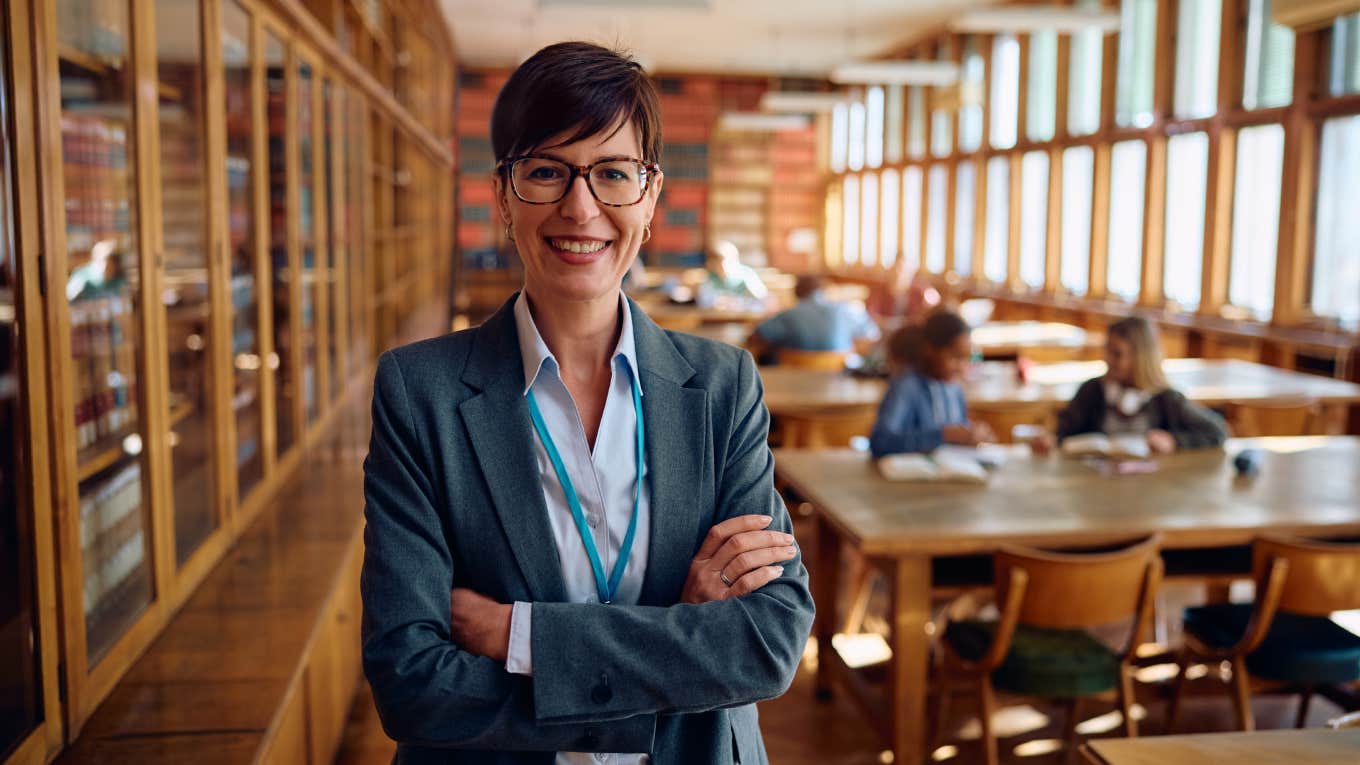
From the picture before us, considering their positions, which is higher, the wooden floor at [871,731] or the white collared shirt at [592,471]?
the white collared shirt at [592,471]

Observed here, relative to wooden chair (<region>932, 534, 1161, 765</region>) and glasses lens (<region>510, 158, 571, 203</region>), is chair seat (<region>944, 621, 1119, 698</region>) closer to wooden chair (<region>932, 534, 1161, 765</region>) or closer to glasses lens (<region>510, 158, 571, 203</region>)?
wooden chair (<region>932, 534, 1161, 765</region>)

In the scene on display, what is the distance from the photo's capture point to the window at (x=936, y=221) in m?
14.0

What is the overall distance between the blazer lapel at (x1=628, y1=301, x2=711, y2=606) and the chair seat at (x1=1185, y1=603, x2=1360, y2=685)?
2.37 meters

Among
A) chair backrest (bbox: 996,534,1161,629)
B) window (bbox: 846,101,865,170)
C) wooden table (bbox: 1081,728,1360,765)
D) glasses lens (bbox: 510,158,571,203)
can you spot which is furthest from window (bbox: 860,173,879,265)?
glasses lens (bbox: 510,158,571,203)

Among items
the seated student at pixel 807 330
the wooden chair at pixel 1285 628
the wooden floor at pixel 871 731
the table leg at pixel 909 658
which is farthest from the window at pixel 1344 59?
the table leg at pixel 909 658

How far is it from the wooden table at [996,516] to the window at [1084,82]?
277 inches

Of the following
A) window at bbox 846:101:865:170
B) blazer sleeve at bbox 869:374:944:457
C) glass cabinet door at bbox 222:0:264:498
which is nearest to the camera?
blazer sleeve at bbox 869:374:944:457

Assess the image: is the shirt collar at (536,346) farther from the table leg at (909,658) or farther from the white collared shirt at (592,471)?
the table leg at (909,658)

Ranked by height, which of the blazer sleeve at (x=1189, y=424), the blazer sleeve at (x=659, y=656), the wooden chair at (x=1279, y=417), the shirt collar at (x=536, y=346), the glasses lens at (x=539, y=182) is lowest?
the wooden chair at (x=1279, y=417)

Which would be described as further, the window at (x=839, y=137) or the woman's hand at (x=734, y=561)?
the window at (x=839, y=137)

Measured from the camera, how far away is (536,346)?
1.33 metres

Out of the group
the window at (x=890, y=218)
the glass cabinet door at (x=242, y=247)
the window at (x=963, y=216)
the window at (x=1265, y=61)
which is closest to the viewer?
the glass cabinet door at (x=242, y=247)

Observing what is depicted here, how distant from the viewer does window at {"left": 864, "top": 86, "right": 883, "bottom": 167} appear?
16.3m

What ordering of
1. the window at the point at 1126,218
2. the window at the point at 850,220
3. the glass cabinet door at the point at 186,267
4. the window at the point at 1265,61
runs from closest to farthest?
the glass cabinet door at the point at 186,267 < the window at the point at 1265,61 < the window at the point at 1126,218 < the window at the point at 850,220
